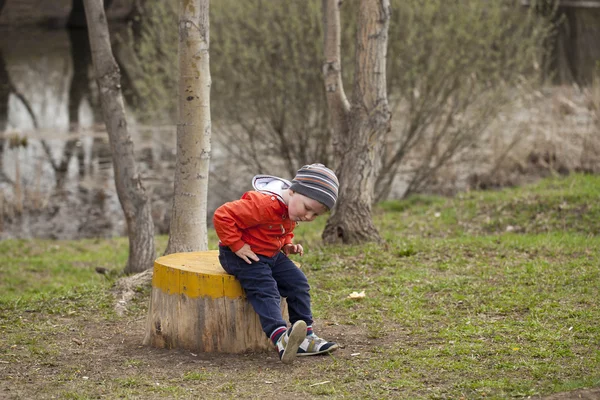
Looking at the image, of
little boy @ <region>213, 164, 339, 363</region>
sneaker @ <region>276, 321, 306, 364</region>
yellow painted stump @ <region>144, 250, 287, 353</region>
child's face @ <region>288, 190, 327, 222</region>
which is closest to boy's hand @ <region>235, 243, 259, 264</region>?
little boy @ <region>213, 164, 339, 363</region>

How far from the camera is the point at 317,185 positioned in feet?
14.3

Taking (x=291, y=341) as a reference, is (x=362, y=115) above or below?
above

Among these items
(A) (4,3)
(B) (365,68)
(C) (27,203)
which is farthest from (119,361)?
(A) (4,3)

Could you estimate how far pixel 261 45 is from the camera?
11.3 m

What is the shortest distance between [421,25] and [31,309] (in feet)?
23.8

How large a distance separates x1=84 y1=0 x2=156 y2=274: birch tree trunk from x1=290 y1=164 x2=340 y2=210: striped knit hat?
310cm

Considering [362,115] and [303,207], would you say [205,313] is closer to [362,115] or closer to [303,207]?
[303,207]

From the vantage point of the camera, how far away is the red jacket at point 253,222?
4473mm

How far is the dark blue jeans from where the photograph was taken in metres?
4.56

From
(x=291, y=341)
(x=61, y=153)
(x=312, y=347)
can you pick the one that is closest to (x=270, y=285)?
(x=291, y=341)

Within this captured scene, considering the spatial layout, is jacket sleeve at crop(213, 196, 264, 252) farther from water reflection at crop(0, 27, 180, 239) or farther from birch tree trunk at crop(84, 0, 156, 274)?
water reflection at crop(0, 27, 180, 239)

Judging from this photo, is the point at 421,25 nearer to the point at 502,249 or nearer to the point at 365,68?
the point at 365,68

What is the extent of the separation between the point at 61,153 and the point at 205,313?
1227 cm

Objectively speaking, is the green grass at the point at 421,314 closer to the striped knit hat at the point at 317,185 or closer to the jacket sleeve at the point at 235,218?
the jacket sleeve at the point at 235,218
